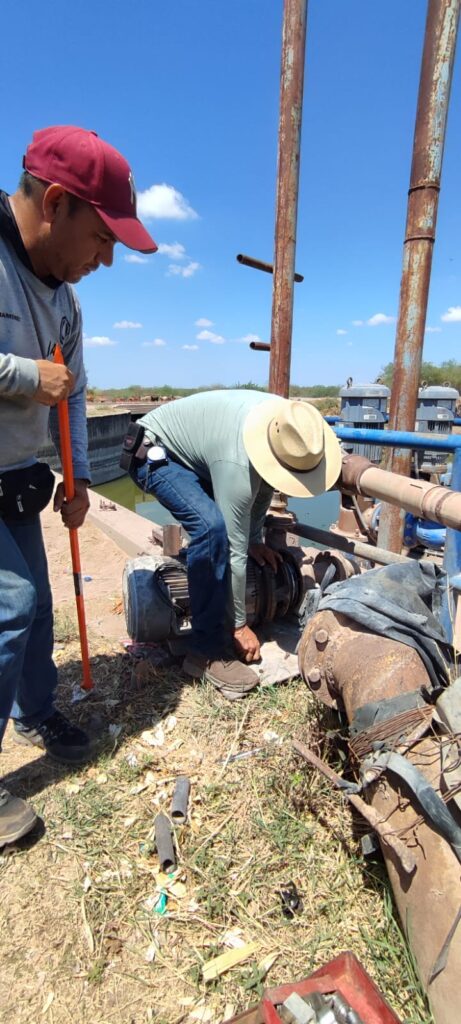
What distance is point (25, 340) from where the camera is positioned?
5.72ft

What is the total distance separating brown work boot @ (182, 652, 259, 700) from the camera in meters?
2.54

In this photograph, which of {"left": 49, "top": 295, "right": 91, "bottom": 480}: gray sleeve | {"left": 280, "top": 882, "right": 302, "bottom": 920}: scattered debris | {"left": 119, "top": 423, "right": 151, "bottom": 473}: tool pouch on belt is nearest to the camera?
{"left": 280, "top": 882, "right": 302, "bottom": 920}: scattered debris

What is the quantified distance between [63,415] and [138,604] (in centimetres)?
107

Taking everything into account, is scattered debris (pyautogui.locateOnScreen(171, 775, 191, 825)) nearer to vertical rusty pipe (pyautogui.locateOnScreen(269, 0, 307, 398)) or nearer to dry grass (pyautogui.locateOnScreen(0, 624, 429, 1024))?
dry grass (pyautogui.locateOnScreen(0, 624, 429, 1024))

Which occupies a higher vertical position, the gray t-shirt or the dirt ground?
the gray t-shirt

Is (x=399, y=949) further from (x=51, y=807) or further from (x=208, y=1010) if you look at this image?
(x=51, y=807)

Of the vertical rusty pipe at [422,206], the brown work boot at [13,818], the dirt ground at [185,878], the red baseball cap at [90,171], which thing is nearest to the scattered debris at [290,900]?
the dirt ground at [185,878]

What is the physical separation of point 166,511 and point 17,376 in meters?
12.1

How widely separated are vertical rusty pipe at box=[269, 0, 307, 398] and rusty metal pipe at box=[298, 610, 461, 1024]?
8.93 feet

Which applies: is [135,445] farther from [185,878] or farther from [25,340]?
[185,878]

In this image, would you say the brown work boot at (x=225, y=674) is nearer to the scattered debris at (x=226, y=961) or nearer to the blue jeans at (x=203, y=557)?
the blue jeans at (x=203, y=557)

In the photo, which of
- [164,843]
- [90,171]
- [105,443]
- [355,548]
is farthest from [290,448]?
[105,443]

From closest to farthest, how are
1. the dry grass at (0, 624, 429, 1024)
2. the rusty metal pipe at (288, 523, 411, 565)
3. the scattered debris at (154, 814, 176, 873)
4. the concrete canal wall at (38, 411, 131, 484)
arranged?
the dry grass at (0, 624, 429, 1024) → the scattered debris at (154, 814, 176, 873) → the rusty metal pipe at (288, 523, 411, 565) → the concrete canal wall at (38, 411, 131, 484)

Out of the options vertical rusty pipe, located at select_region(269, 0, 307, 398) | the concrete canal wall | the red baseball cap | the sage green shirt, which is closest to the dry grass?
the sage green shirt
